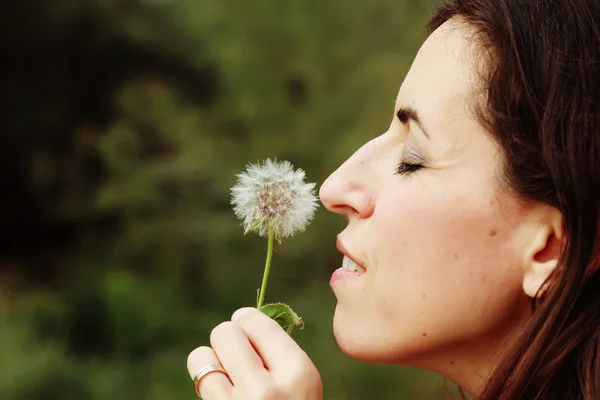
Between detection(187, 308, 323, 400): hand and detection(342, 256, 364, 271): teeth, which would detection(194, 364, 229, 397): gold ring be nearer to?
detection(187, 308, 323, 400): hand

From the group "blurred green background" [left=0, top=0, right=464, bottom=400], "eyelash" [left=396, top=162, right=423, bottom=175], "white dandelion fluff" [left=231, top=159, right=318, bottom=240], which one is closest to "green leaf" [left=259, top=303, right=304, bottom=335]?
"white dandelion fluff" [left=231, top=159, right=318, bottom=240]

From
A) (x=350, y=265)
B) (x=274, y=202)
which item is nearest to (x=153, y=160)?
(x=274, y=202)

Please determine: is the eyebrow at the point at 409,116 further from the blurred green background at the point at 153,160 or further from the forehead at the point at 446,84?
the blurred green background at the point at 153,160

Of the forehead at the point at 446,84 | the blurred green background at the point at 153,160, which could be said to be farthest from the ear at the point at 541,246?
the blurred green background at the point at 153,160

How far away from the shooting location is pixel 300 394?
0.93 metres

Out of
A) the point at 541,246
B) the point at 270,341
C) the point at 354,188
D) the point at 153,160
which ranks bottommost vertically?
the point at 541,246

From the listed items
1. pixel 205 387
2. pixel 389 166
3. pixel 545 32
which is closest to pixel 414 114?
pixel 389 166

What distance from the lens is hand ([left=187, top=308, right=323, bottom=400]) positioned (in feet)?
3.05

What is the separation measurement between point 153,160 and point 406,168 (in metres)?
2.58

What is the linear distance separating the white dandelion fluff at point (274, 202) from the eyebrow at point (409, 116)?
18 cm

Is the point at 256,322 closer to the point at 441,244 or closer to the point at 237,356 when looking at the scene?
the point at 237,356

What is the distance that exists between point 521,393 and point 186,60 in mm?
2793

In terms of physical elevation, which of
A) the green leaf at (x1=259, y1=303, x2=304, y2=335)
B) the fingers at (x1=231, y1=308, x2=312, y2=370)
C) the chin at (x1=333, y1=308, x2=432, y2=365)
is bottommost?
the chin at (x1=333, y1=308, x2=432, y2=365)

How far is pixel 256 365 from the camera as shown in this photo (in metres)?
0.95
